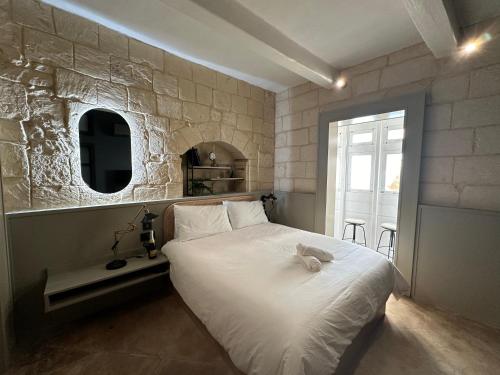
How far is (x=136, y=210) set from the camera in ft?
7.07

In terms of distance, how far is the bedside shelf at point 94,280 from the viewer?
5.07 ft

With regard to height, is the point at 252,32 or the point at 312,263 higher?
the point at 252,32

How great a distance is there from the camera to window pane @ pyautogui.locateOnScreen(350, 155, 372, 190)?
371 centimetres

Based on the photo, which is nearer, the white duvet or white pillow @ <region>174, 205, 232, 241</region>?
the white duvet

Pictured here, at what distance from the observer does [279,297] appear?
3.84 feet

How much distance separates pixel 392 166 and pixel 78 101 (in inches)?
168

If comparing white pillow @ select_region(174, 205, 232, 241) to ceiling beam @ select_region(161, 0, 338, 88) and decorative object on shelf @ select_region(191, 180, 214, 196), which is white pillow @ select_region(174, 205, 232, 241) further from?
ceiling beam @ select_region(161, 0, 338, 88)

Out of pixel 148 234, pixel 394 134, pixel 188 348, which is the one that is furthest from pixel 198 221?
pixel 394 134

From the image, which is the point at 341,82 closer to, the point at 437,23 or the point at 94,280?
the point at 437,23

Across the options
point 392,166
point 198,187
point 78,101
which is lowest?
point 198,187

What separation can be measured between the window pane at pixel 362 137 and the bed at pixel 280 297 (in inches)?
96.9

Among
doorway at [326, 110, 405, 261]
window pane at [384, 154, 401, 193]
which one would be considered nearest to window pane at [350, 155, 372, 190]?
doorway at [326, 110, 405, 261]

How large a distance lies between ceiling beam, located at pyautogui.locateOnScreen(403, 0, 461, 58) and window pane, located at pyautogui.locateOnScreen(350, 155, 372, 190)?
196 centimetres

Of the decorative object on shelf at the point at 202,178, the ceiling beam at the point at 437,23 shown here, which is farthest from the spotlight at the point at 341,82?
the decorative object on shelf at the point at 202,178
